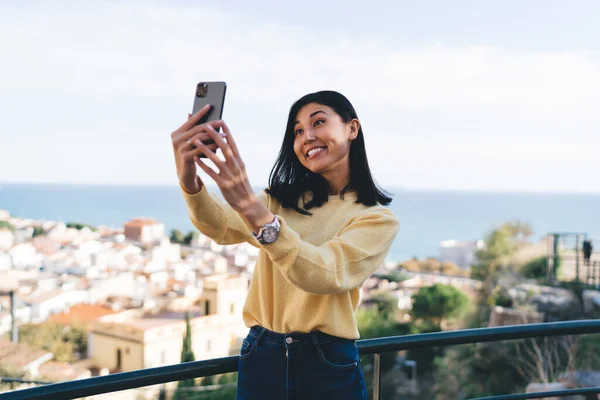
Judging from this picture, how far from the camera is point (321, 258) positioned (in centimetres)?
82

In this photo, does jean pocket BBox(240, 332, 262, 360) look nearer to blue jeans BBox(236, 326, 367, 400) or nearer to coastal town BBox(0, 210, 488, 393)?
blue jeans BBox(236, 326, 367, 400)

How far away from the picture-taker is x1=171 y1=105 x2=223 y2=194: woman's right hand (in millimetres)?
789

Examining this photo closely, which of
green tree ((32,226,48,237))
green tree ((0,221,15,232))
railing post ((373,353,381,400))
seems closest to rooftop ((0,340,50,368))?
railing post ((373,353,381,400))

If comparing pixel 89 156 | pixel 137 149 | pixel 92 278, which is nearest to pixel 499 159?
pixel 137 149

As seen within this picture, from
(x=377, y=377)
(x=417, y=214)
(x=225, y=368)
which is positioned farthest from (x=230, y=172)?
(x=417, y=214)

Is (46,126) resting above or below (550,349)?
above

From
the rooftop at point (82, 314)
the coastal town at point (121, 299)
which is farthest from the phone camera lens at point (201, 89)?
the rooftop at point (82, 314)

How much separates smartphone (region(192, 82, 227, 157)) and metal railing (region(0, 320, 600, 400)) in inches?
17.4

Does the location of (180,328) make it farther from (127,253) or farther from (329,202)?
(329,202)

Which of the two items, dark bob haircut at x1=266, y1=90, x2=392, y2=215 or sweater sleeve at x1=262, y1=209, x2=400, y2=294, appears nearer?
sweater sleeve at x1=262, y1=209, x2=400, y2=294

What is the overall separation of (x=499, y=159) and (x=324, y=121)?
91924 millimetres

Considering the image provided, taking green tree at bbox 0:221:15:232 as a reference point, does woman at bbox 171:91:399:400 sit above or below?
above

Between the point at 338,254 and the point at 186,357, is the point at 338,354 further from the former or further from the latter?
the point at 186,357

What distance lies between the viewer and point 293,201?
104cm
